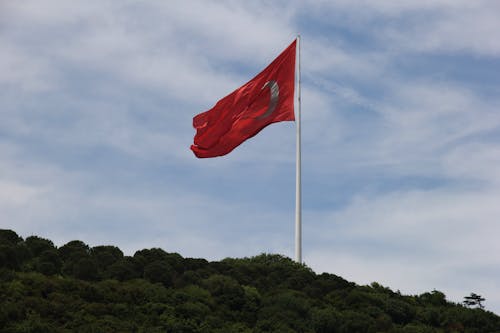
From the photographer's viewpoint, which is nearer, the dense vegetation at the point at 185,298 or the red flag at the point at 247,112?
the dense vegetation at the point at 185,298

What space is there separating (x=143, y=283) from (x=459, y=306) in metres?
12.9

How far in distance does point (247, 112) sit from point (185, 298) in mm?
11154

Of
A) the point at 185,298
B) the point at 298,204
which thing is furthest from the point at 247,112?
the point at 185,298

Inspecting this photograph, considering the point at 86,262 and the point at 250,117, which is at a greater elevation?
the point at 250,117

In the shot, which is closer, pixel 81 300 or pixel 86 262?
pixel 81 300

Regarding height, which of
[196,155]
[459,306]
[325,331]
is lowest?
[325,331]

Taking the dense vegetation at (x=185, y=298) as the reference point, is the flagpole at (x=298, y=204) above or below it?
above

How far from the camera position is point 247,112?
36125 millimetres

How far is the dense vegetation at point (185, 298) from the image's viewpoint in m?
24.8

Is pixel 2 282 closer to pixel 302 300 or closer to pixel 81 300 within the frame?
pixel 81 300

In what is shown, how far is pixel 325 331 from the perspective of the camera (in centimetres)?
2723

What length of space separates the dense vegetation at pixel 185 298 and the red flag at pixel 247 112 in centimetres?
545

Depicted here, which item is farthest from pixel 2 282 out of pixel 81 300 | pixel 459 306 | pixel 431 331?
pixel 459 306

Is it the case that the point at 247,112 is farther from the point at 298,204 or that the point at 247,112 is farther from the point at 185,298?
the point at 185,298
